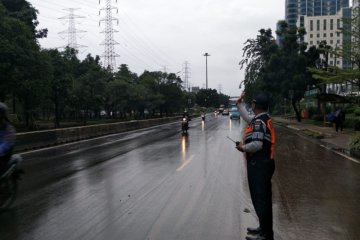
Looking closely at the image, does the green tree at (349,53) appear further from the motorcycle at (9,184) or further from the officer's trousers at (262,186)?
the motorcycle at (9,184)

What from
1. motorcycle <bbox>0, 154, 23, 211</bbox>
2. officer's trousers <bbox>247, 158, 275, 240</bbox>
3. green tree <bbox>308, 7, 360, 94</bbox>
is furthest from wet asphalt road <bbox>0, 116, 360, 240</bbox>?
green tree <bbox>308, 7, 360, 94</bbox>

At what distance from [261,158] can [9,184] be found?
4741 mm

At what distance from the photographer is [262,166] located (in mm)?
5719

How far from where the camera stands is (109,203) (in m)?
8.36

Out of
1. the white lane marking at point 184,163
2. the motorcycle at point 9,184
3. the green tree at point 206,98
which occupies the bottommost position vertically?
the white lane marking at point 184,163

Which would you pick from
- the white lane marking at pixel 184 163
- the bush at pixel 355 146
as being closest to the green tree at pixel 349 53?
the bush at pixel 355 146

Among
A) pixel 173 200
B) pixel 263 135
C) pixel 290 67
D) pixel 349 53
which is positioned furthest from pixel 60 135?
pixel 290 67

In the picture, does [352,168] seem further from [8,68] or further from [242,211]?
[8,68]

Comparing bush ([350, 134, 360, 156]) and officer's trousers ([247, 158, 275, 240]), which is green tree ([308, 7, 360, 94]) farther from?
officer's trousers ([247, 158, 275, 240])

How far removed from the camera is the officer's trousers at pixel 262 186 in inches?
225

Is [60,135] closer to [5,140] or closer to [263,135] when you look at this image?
[5,140]

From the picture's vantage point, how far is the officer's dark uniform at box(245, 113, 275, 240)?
5.68 metres

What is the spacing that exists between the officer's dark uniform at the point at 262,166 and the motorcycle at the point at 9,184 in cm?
447

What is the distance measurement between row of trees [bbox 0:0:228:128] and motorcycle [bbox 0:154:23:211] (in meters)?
21.5
